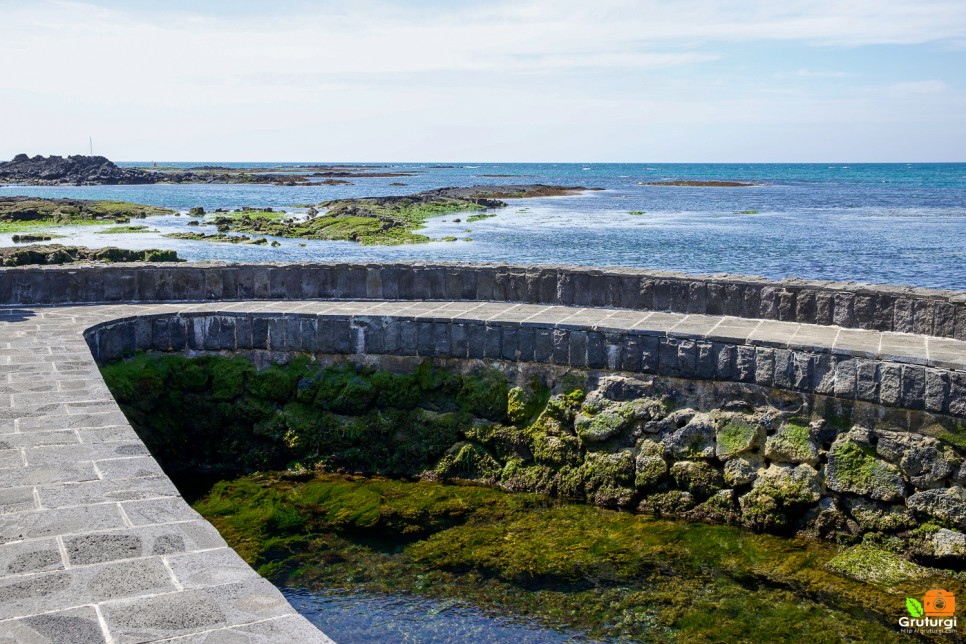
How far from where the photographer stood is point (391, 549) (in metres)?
8.13

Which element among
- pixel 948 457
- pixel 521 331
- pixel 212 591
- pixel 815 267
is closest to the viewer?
pixel 212 591

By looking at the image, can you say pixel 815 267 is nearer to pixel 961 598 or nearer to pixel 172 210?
pixel 961 598

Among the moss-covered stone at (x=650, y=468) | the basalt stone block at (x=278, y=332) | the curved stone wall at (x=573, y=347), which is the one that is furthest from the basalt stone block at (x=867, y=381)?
the basalt stone block at (x=278, y=332)

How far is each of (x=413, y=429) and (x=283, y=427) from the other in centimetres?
146

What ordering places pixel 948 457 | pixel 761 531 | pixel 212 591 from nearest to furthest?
pixel 212 591 < pixel 948 457 < pixel 761 531

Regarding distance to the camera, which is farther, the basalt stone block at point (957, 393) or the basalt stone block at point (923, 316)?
the basalt stone block at point (923, 316)

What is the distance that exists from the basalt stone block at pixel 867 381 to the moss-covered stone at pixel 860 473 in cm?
40

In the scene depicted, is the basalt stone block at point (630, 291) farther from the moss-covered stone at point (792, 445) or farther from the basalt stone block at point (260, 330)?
the basalt stone block at point (260, 330)

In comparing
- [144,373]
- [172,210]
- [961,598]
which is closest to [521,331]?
[144,373]

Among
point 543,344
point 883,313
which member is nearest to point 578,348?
point 543,344

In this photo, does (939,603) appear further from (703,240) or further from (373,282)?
(703,240)

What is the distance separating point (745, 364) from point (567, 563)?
267 cm

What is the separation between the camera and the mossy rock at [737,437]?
8789 millimetres

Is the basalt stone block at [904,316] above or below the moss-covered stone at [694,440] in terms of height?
above
